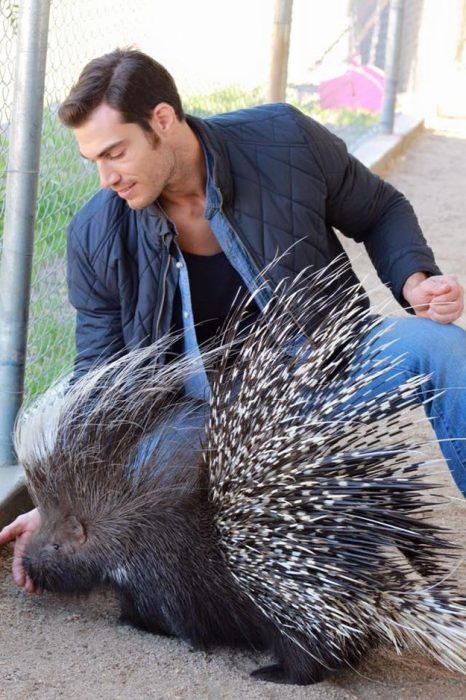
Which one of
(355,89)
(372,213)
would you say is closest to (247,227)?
(372,213)

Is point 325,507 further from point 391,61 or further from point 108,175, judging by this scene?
point 391,61

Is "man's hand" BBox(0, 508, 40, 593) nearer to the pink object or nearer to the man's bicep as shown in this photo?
the man's bicep

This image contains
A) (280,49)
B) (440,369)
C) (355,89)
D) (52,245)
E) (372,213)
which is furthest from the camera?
(355,89)

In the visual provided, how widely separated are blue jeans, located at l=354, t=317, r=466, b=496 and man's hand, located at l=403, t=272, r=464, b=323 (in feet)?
0.07

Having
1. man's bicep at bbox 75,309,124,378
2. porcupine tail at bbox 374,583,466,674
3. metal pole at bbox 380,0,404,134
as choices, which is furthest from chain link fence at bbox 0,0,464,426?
porcupine tail at bbox 374,583,466,674

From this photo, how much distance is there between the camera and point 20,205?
212cm

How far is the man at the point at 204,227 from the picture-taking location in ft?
6.27

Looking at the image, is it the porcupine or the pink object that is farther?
the pink object

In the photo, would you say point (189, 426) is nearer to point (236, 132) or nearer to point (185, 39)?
point (236, 132)

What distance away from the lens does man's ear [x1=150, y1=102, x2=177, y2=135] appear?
1939mm

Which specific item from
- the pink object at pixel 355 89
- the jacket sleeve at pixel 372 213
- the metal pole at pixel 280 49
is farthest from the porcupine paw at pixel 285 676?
the pink object at pixel 355 89

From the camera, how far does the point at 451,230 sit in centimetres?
552

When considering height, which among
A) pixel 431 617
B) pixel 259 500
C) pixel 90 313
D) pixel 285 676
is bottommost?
pixel 285 676

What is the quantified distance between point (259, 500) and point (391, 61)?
5.72 metres
